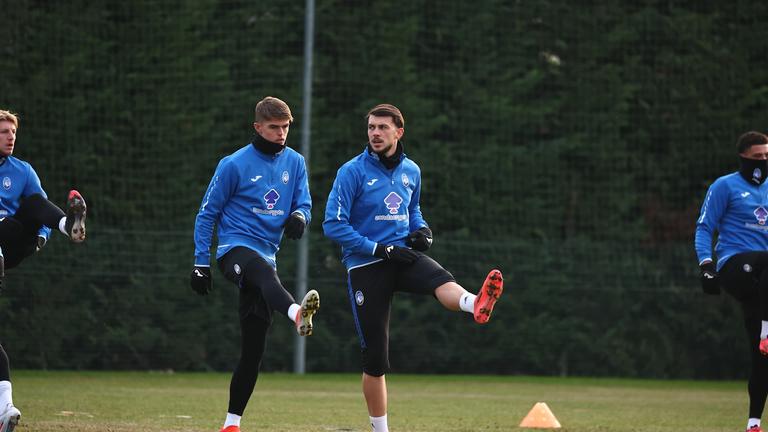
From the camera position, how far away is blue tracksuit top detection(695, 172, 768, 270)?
30.3 feet

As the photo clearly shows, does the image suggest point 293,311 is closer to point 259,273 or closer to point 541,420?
point 259,273

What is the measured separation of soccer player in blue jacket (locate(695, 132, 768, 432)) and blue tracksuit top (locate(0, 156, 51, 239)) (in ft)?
16.1

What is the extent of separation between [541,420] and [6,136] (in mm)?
4586

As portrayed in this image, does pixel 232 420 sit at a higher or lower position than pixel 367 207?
lower

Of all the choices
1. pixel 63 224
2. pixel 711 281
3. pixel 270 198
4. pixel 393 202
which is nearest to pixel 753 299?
pixel 711 281

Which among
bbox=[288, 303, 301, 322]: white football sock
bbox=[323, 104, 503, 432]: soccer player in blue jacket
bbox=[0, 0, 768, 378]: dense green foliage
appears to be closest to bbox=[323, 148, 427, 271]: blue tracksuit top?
bbox=[323, 104, 503, 432]: soccer player in blue jacket

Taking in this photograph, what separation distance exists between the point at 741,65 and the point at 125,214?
9310 millimetres

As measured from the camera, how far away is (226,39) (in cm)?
1731

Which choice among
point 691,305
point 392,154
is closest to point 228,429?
point 392,154

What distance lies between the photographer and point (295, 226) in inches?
297

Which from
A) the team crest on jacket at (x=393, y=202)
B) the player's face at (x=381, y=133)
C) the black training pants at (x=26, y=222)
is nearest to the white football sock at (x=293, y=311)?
the team crest on jacket at (x=393, y=202)

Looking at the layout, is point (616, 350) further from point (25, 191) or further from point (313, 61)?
point (25, 191)

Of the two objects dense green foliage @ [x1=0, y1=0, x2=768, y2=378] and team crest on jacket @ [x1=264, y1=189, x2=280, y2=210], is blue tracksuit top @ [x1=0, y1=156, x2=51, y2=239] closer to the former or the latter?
team crest on jacket @ [x1=264, y1=189, x2=280, y2=210]

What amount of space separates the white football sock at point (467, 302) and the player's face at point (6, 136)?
3069mm
